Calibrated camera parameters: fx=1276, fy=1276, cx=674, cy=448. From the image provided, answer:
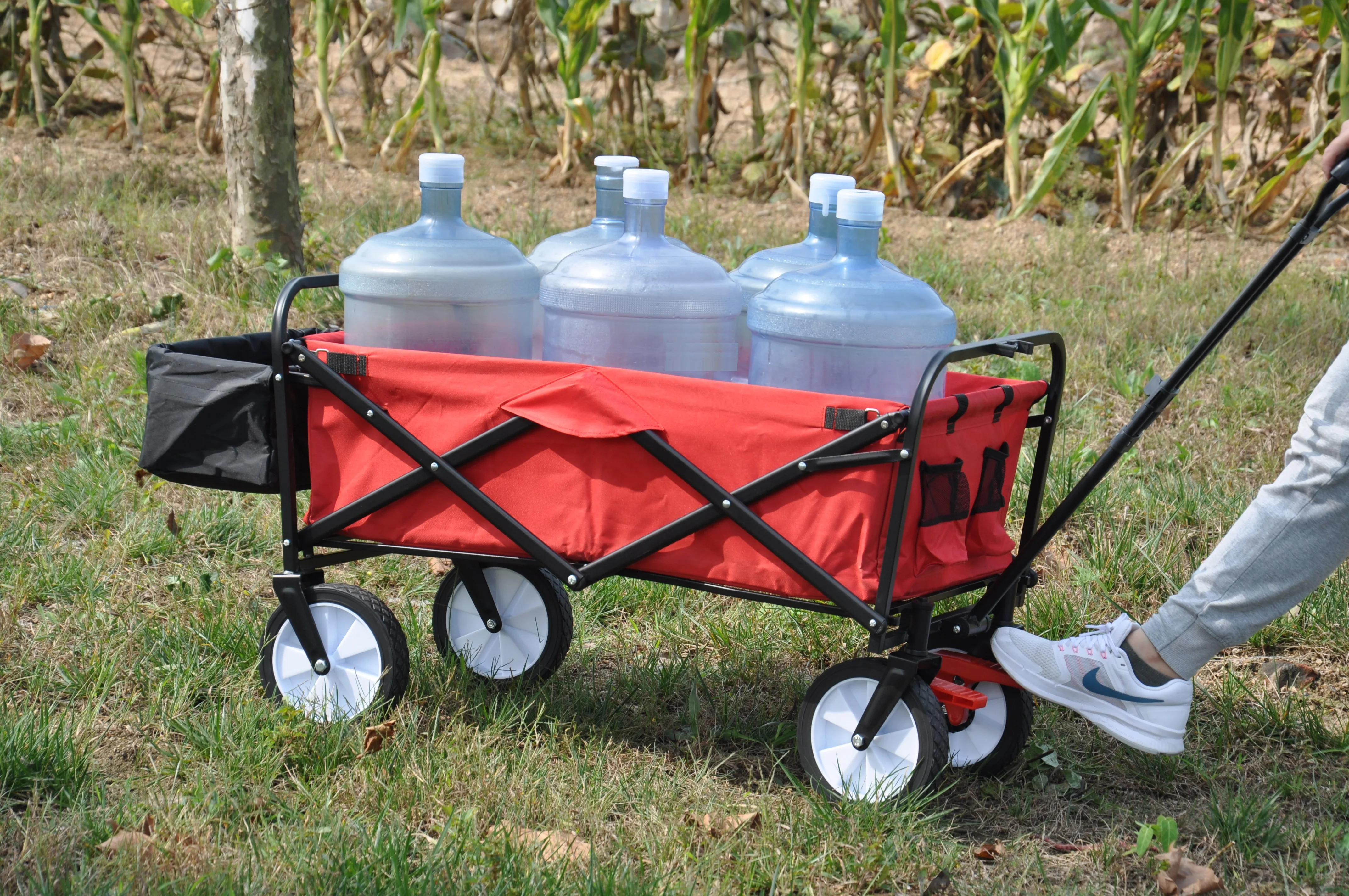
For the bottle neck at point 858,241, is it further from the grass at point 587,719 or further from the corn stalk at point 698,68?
the corn stalk at point 698,68

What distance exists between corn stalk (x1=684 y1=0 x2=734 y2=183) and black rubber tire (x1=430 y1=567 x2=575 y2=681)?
15.9 feet

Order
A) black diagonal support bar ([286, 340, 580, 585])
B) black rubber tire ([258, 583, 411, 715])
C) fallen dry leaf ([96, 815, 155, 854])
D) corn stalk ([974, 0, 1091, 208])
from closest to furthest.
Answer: fallen dry leaf ([96, 815, 155, 854])
black diagonal support bar ([286, 340, 580, 585])
black rubber tire ([258, 583, 411, 715])
corn stalk ([974, 0, 1091, 208])

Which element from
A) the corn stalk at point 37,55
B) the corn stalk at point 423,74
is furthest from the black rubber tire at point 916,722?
the corn stalk at point 37,55

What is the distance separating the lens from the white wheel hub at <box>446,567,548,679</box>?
3141mm

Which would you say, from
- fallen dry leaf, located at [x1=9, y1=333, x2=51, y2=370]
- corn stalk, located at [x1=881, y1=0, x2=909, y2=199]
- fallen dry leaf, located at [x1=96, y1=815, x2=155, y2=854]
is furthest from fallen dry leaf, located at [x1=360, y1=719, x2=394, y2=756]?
corn stalk, located at [x1=881, y1=0, x2=909, y2=199]

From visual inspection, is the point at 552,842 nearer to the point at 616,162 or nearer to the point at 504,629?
the point at 504,629

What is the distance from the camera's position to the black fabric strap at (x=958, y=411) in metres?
2.37

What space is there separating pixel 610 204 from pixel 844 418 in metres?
1.15

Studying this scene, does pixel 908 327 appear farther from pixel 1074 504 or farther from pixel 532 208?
pixel 532 208

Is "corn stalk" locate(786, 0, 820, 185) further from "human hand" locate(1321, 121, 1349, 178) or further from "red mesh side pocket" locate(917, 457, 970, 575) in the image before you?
"red mesh side pocket" locate(917, 457, 970, 575)

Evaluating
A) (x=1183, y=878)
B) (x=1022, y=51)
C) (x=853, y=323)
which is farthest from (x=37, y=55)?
(x=1183, y=878)

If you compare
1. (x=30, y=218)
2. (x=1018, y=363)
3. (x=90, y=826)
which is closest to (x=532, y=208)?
(x=30, y=218)

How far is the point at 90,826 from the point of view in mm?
2312

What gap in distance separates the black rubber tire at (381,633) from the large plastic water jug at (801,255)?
37.6 inches
